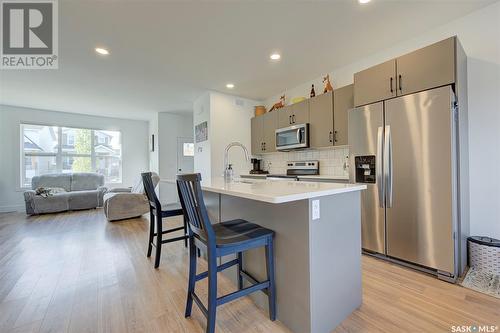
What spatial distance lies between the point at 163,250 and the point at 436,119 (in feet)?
11.2

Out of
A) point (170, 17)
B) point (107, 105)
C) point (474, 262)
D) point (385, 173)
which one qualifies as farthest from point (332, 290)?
point (107, 105)

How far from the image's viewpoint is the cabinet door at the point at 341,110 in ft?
9.98

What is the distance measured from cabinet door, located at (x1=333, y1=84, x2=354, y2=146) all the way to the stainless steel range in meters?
0.71

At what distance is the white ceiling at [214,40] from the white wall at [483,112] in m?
0.19

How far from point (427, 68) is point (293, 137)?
206cm

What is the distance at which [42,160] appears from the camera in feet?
19.7

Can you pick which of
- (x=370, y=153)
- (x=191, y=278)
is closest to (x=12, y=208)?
(x=191, y=278)

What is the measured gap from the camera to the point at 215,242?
4.27 ft

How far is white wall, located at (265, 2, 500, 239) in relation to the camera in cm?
214

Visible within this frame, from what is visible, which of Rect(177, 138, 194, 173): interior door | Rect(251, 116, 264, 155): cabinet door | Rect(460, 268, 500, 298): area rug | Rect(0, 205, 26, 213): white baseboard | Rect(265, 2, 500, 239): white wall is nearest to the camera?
Rect(460, 268, 500, 298): area rug

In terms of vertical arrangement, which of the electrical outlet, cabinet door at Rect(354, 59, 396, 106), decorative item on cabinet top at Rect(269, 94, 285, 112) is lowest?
the electrical outlet

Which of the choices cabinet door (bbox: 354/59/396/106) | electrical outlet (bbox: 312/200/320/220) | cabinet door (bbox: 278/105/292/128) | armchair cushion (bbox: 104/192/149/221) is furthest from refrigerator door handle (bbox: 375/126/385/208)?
armchair cushion (bbox: 104/192/149/221)

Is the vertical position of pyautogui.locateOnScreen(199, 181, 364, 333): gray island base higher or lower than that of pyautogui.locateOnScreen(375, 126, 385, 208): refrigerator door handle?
lower

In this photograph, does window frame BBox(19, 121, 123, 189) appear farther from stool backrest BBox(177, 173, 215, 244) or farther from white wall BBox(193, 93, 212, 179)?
stool backrest BBox(177, 173, 215, 244)
